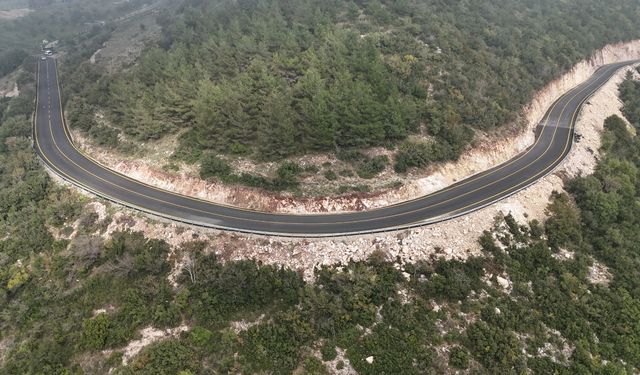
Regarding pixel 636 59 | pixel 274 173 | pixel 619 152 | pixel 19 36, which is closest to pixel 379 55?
pixel 274 173

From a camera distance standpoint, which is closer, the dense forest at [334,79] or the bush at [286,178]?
the bush at [286,178]

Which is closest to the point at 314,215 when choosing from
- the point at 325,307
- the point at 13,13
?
the point at 325,307

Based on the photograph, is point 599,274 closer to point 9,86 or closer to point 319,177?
point 319,177

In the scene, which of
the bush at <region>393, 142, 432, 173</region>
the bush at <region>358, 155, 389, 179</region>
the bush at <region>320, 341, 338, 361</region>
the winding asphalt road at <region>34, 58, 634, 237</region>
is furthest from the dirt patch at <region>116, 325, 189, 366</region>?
the bush at <region>393, 142, 432, 173</region>

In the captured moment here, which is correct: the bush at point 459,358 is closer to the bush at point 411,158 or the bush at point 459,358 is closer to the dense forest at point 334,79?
the bush at point 411,158

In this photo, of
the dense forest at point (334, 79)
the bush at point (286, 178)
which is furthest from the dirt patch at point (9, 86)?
the bush at point (286, 178)

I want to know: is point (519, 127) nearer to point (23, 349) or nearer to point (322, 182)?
point (322, 182)

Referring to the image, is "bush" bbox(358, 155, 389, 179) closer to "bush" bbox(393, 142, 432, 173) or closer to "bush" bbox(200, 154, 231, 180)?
"bush" bbox(393, 142, 432, 173)
